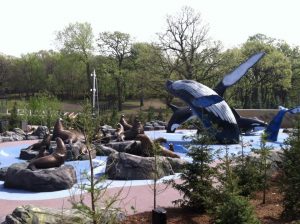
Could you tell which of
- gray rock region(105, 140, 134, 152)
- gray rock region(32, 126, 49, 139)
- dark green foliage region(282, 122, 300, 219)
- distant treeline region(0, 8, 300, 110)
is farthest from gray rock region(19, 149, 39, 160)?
distant treeline region(0, 8, 300, 110)

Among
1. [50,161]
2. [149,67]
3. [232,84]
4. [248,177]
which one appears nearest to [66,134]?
[50,161]

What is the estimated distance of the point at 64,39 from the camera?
53.3 m

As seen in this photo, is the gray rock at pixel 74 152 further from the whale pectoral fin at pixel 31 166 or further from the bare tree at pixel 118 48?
the bare tree at pixel 118 48

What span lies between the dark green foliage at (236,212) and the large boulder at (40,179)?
5538 mm

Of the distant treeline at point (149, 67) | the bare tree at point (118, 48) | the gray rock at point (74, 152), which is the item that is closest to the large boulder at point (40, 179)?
the gray rock at point (74, 152)

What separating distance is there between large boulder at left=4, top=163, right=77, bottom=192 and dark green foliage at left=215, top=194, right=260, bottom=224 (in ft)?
18.2

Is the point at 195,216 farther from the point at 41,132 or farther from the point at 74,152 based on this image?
the point at 41,132

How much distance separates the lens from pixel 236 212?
6121 millimetres

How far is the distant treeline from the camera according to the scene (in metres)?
40.2

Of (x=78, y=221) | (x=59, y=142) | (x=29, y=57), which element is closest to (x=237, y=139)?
(x=59, y=142)

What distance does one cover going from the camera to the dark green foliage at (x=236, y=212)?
6062 mm

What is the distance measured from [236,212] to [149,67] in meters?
34.5

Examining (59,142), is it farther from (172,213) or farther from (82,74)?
(82,74)

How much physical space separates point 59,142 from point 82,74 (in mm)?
44516
